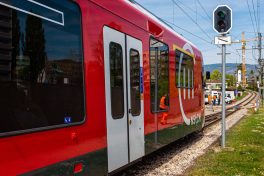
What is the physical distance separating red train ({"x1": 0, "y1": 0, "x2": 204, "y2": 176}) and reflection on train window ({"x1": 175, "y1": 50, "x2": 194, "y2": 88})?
1.91 meters

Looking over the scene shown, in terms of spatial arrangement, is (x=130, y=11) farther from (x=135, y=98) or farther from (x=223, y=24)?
(x=223, y=24)

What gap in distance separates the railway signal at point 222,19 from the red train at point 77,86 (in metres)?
3.32

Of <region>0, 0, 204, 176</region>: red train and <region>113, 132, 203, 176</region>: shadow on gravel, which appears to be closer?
<region>0, 0, 204, 176</region>: red train

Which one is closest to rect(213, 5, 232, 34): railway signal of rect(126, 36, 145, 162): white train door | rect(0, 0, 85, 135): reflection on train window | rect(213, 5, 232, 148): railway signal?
rect(213, 5, 232, 148): railway signal

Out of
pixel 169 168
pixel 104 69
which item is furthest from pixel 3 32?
pixel 169 168

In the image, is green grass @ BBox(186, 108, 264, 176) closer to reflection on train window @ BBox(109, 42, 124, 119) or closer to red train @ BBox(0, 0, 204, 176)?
red train @ BBox(0, 0, 204, 176)

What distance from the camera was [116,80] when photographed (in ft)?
21.9

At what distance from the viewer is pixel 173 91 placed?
34.4 feet

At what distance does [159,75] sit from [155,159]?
235 centimetres

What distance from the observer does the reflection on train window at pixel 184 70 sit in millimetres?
11062

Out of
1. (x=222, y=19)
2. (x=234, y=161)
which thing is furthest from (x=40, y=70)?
(x=222, y=19)

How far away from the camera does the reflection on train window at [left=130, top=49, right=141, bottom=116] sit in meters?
7.37

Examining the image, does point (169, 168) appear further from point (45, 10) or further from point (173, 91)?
point (45, 10)

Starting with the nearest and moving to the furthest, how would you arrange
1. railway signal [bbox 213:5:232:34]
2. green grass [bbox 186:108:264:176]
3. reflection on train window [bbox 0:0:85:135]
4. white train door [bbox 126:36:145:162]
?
reflection on train window [bbox 0:0:85:135]
white train door [bbox 126:36:145:162]
green grass [bbox 186:108:264:176]
railway signal [bbox 213:5:232:34]
